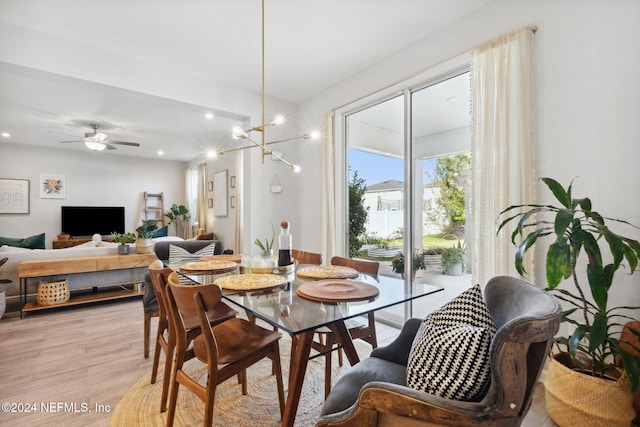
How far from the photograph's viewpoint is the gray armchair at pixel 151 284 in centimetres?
243

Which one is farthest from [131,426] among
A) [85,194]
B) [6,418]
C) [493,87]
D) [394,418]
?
[85,194]

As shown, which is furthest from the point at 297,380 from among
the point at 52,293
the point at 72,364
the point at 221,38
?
the point at 52,293

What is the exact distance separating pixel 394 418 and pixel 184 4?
2.82 m

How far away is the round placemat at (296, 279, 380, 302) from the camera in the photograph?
4.90 ft

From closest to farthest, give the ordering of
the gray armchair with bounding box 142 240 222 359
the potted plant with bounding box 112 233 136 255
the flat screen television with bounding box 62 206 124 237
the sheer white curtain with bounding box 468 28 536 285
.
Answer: the sheer white curtain with bounding box 468 28 536 285 < the gray armchair with bounding box 142 240 222 359 < the potted plant with bounding box 112 233 136 255 < the flat screen television with bounding box 62 206 124 237

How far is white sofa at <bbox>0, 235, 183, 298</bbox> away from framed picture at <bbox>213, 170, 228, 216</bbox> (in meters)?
1.86

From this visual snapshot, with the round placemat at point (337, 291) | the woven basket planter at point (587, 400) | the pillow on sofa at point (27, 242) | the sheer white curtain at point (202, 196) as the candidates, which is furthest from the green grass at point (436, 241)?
the pillow on sofa at point (27, 242)

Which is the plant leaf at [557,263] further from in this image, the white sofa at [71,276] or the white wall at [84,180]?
the white wall at [84,180]

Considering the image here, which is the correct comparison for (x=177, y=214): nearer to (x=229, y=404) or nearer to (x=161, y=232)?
(x=161, y=232)

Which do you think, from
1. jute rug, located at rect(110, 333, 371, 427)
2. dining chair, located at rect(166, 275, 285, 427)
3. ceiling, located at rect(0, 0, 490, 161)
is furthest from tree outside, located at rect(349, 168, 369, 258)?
dining chair, located at rect(166, 275, 285, 427)

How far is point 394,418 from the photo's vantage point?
88 cm

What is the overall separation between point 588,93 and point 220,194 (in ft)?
18.0

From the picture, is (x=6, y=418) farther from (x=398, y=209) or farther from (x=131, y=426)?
(x=398, y=209)

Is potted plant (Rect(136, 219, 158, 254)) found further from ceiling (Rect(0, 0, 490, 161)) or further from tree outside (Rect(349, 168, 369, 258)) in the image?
tree outside (Rect(349, 168, 369, 258))
